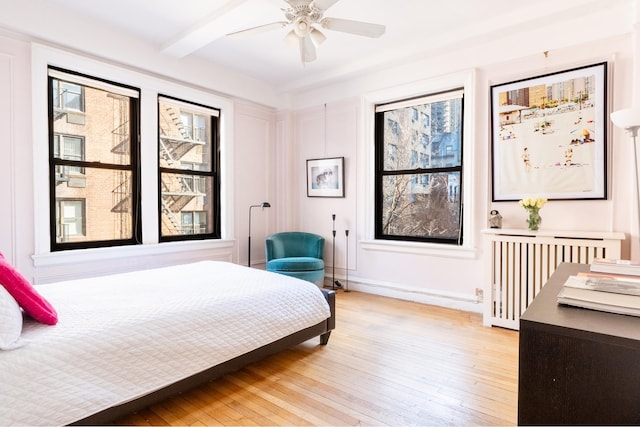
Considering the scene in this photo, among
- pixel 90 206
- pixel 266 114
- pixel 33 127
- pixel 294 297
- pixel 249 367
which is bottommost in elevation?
pixel 249 367

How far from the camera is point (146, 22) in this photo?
3.27m

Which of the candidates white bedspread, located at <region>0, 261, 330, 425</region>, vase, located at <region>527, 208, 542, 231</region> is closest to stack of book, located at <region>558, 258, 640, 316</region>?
white bedspread, located at <region>0, 261, 330, 425</region>

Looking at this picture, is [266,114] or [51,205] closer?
[51,205]

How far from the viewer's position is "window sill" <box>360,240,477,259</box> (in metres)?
3.70

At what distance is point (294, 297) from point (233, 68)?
3.20 metres

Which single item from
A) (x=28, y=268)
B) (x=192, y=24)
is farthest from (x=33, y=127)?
(x=192, y=24)

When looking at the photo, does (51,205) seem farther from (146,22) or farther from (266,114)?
(266,114)

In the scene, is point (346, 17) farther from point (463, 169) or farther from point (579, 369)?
point (579, 369)

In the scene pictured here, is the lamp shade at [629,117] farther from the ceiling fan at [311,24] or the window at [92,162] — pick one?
the window at [92,162]

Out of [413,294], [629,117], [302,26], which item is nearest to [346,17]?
[302,26]

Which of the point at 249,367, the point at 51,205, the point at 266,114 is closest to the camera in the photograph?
the point at 249,367

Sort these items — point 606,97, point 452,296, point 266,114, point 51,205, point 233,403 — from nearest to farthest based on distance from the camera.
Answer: point 233,403 → point 606,97 → point 51,205 → point 452,296 → point 266,114

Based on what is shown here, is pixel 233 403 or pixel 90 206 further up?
pixel 90 206

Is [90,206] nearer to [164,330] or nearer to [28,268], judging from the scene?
[28,268]
